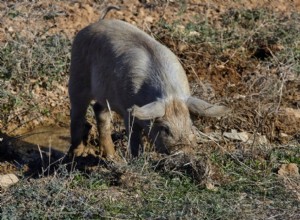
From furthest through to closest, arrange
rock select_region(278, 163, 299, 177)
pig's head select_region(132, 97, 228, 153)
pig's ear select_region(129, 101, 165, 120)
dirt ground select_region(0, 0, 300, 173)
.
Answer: dirt ground select_region(0, 0, 300, 173)
rock select_region(278, 163, 299, 177)
pig's head select_region(132, 97, 228, 153)
pig's ear select_region(129, 101, 165, 120)

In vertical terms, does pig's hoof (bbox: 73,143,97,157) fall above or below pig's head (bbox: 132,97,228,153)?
below

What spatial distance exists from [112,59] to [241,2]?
4.57 m

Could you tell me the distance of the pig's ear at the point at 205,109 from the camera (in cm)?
725

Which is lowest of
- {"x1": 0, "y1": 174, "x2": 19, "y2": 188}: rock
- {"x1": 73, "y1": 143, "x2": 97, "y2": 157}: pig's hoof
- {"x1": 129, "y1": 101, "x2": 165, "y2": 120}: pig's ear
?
{"x1": 73, "y1": 143, "x2": 97, "y2": 157}: pig's hoof

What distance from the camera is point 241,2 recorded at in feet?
39.8

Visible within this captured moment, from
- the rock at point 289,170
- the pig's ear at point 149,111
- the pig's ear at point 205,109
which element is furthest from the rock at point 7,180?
the rock at point 289,170

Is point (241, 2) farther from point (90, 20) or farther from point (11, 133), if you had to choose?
point (11, 133)

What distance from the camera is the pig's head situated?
7.25 m

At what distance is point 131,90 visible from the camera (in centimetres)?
768

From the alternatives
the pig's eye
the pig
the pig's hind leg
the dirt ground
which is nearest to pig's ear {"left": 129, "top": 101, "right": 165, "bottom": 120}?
the pig

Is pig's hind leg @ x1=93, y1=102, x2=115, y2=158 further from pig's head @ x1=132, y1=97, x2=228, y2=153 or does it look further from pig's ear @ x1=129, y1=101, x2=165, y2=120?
pig's ear @ x1=129, y1=101, x2=165, y2=120

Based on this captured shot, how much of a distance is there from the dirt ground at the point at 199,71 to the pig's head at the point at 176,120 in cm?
86

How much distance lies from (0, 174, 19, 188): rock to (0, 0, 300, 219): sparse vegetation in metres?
0.16

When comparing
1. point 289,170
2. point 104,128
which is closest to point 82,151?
point 104,128
